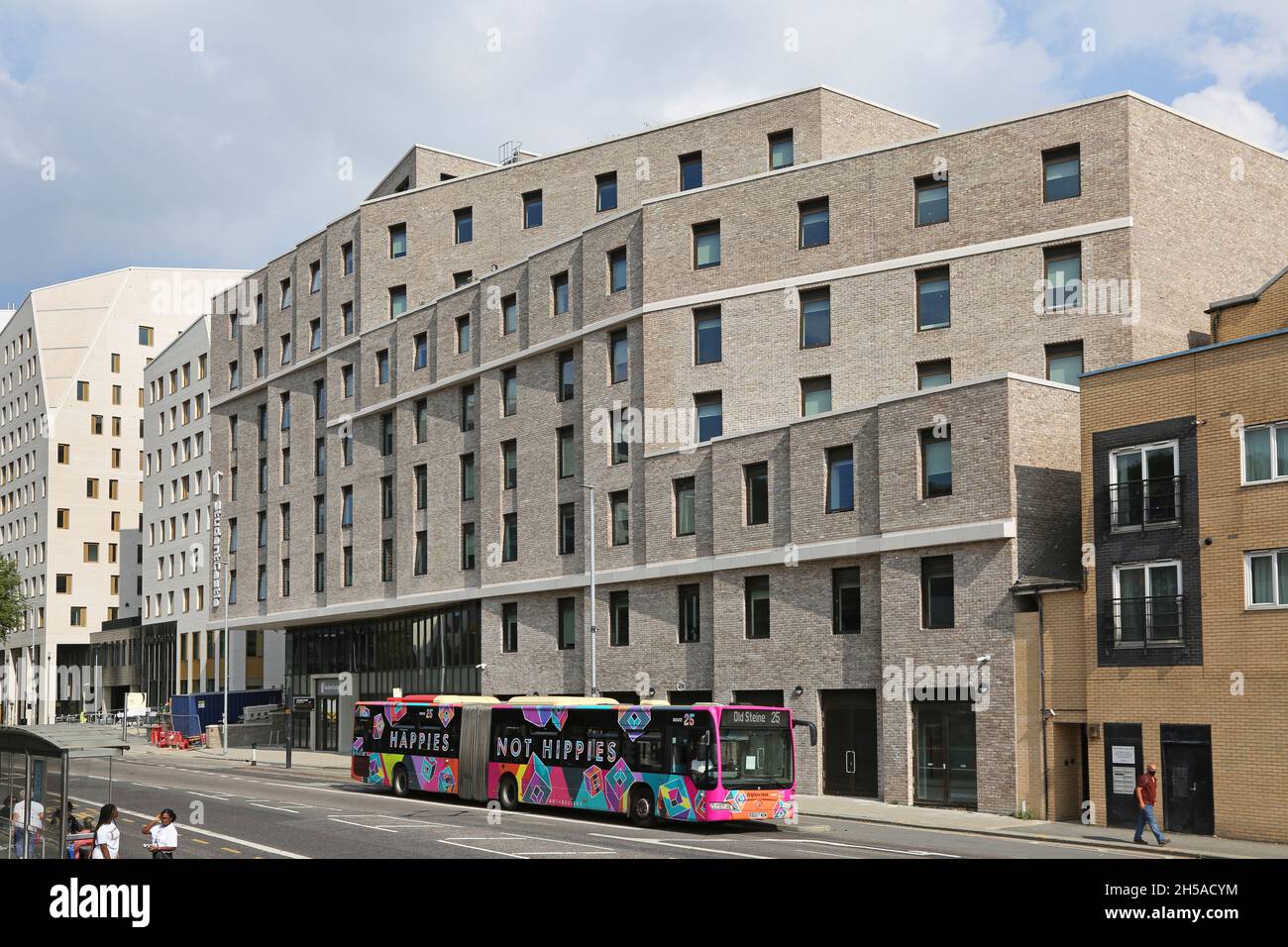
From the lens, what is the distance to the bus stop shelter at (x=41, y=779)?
18734 mm

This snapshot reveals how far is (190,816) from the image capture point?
34.2m

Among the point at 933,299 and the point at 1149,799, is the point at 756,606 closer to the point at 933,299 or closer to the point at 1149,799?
the point at 933,299

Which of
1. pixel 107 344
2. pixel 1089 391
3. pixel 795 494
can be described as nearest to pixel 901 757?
pixel 795 494

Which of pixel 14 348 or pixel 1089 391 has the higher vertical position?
pixel 14 348

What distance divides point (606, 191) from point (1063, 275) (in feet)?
78.8

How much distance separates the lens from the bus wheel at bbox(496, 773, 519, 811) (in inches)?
1462

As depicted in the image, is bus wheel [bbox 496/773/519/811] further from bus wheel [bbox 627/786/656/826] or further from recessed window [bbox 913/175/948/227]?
recessed window [bbox 913/175/948/227]

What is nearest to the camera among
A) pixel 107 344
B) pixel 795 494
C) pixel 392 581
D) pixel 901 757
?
pixel 901 757

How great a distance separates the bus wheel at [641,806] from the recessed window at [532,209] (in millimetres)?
34213

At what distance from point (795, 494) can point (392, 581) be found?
2777cm

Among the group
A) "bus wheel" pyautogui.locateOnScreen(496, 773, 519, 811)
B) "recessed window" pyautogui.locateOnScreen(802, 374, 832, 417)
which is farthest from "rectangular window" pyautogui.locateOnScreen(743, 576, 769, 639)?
"bus wheel" pyautogui.locateOnScreen(496, 773, 519, 811)
